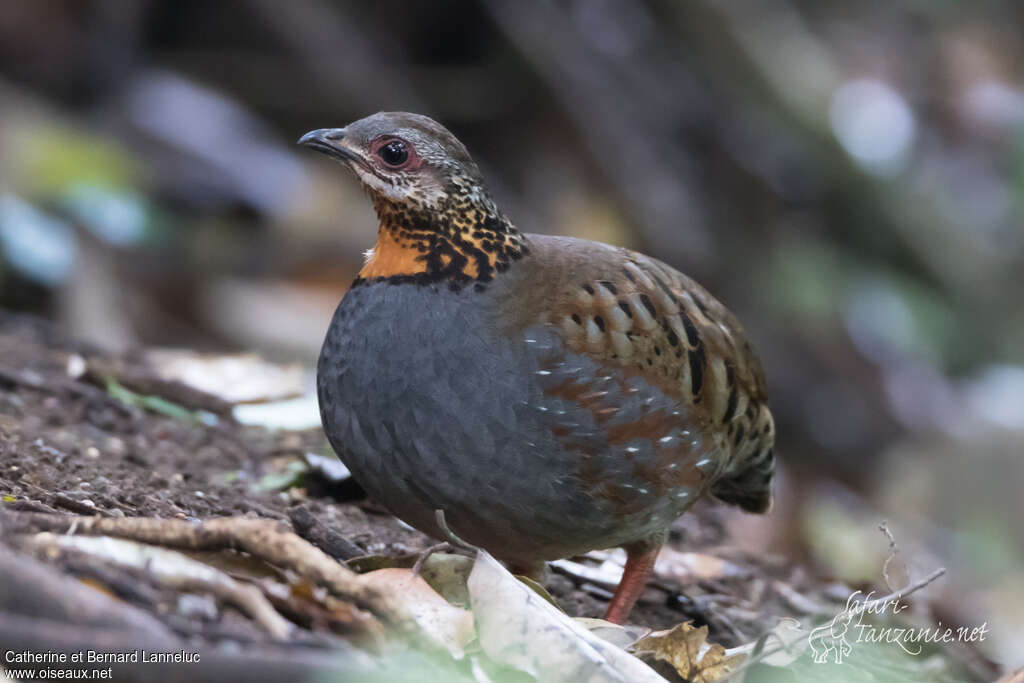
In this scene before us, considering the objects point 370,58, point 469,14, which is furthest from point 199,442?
point 469,14

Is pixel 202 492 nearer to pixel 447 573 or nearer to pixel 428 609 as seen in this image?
pixel 447 573

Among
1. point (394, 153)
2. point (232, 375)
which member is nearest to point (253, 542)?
point (394, 153)

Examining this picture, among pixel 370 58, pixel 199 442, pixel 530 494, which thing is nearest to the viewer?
pixel 530 494

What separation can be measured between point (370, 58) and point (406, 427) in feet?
22.9

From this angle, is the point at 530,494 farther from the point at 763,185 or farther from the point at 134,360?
the point at 763,185

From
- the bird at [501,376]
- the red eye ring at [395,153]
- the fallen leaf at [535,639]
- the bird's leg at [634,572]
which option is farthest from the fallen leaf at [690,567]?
the red eye ring at [395,153]

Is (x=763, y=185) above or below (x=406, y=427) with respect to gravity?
above

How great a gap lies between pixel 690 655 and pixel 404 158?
5.80ft

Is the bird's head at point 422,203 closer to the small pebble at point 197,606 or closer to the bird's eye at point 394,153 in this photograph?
the bird's eye at point 394,153

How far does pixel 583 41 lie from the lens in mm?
10031

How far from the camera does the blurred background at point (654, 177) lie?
927 centimetres

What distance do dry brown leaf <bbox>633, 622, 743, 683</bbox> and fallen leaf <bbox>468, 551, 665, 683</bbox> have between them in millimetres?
279

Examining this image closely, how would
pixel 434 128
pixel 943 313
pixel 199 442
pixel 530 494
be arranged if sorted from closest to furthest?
pixel 530 494, pixel 434 128, pixel 199 442, pixel 943 313

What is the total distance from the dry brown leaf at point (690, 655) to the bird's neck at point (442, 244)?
1.23 metres
